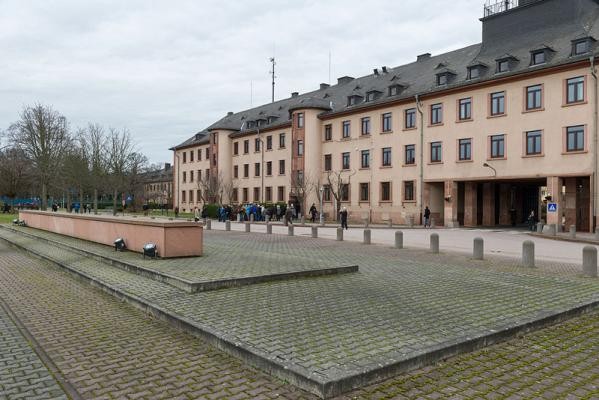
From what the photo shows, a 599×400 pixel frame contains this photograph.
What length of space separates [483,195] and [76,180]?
1362 inches

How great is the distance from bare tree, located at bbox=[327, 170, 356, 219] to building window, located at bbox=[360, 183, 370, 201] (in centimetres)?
147

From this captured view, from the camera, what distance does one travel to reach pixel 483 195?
3725 centimetres

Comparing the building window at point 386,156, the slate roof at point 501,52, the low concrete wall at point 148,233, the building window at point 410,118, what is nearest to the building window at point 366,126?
the slate roof at point 501,52

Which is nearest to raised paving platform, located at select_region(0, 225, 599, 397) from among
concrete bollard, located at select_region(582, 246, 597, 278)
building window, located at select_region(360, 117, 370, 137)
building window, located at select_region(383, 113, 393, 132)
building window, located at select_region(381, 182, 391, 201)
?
concrete bollard, located at select_region(582, 246, 597, 278)

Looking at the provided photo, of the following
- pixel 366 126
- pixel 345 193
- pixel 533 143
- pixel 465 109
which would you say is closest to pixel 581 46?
pixel 533 143

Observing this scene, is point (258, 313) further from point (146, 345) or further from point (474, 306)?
point (474, 306)

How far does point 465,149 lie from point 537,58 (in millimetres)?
7392

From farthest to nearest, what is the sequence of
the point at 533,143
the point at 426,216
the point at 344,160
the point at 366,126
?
the point at 344,160 < the point at 366,126 < the point at 426,216 < the point at 533,143

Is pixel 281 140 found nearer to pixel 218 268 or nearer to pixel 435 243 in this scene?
pixel 435 243

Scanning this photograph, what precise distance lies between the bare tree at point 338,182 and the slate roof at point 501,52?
18.6 feet

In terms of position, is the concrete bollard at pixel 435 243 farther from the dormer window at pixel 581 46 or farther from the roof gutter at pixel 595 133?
the dormer window at pixel 581 46

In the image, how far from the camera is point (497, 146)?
32.5 meters

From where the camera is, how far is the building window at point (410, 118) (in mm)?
38156

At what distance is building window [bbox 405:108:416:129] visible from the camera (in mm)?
38156
